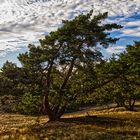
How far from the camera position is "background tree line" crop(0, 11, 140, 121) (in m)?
39.9

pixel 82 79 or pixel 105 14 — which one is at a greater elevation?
pixel 105 14

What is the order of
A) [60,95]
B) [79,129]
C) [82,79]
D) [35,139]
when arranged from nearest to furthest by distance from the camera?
[35,139], [79,129], [60,95], [82,79]

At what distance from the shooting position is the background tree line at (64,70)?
131 feet

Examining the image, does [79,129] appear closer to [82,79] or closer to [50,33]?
[82,79]

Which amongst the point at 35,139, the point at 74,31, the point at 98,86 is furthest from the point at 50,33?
the point at 35,139

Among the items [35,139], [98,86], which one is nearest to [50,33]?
[98,86]

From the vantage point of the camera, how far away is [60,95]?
1554 inches

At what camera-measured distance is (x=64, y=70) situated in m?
42.3

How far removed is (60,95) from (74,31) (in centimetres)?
709

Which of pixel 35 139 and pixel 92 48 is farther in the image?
pixel 92 48

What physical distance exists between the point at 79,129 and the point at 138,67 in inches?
494

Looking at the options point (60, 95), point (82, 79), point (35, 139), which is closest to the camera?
point (35, 139)

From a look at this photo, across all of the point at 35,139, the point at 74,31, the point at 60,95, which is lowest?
the point at 35,139

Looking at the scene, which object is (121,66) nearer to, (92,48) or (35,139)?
(92,48)
